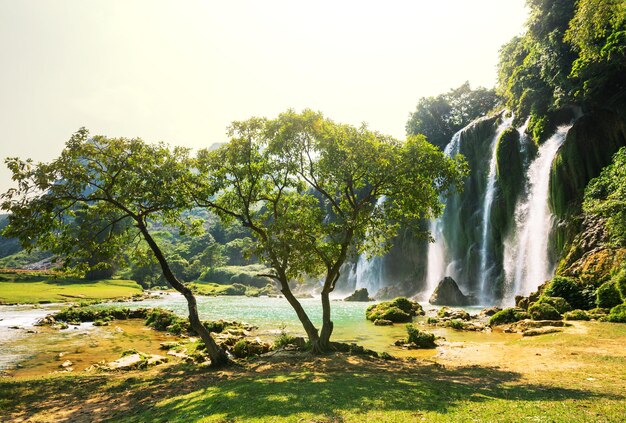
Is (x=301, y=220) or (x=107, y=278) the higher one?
(x=301, y=220)

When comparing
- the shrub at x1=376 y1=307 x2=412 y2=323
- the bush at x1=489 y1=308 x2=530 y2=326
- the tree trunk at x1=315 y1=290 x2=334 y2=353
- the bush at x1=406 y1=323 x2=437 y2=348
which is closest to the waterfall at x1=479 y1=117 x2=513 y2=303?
the shrub at x1=376 y1=307 x2=412 y2=323

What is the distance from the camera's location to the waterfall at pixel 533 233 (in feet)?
123

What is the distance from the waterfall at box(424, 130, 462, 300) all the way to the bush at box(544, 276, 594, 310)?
104 feet

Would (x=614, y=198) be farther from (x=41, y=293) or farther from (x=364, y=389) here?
(x=41, y=293)

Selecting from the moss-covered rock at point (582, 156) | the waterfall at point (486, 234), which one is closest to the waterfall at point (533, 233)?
the moss-covered rock at point (582, 156)

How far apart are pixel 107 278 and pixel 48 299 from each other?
1973 inches

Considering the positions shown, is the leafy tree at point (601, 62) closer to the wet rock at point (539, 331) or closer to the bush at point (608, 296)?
the bush at point (608, 296)

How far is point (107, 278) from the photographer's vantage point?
103562mm

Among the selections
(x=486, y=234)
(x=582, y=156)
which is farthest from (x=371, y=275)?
(x=582, y=156)

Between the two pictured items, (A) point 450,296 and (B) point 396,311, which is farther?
(A) point 450,296

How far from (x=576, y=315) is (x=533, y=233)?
18.6 meters

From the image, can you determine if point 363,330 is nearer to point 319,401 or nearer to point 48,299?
point 319,401

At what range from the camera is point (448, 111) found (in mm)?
86500

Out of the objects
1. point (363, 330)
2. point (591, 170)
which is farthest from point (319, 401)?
point (591, 170)
